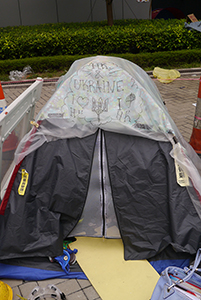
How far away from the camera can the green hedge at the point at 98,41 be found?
357 inches

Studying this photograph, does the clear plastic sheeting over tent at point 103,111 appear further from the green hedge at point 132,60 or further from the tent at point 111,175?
the green hedge at point 132,60

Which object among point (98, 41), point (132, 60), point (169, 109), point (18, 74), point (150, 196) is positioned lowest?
point (150, 196)

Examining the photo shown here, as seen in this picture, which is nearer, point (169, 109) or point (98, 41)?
point (169, 109)

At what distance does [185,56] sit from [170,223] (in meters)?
7.74

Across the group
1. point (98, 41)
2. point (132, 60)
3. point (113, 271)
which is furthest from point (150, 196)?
point (98, 41)

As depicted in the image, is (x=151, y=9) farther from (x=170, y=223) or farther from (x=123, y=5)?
(x=170, y=223)

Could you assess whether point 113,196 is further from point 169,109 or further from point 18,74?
A: point 18,74

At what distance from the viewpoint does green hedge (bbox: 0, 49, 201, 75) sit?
8828mm

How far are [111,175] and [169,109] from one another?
13.3 ft

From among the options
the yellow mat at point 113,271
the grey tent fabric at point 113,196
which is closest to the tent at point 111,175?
the grey tent fabric at point 113,196

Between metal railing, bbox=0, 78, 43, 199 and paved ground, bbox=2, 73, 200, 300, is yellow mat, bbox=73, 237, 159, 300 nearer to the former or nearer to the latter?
paved ground, bbox=2, 73, 200, 300

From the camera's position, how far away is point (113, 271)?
111 inches

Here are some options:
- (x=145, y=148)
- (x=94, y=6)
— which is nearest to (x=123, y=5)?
(x=94, y=6)

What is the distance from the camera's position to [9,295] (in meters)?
2.53
